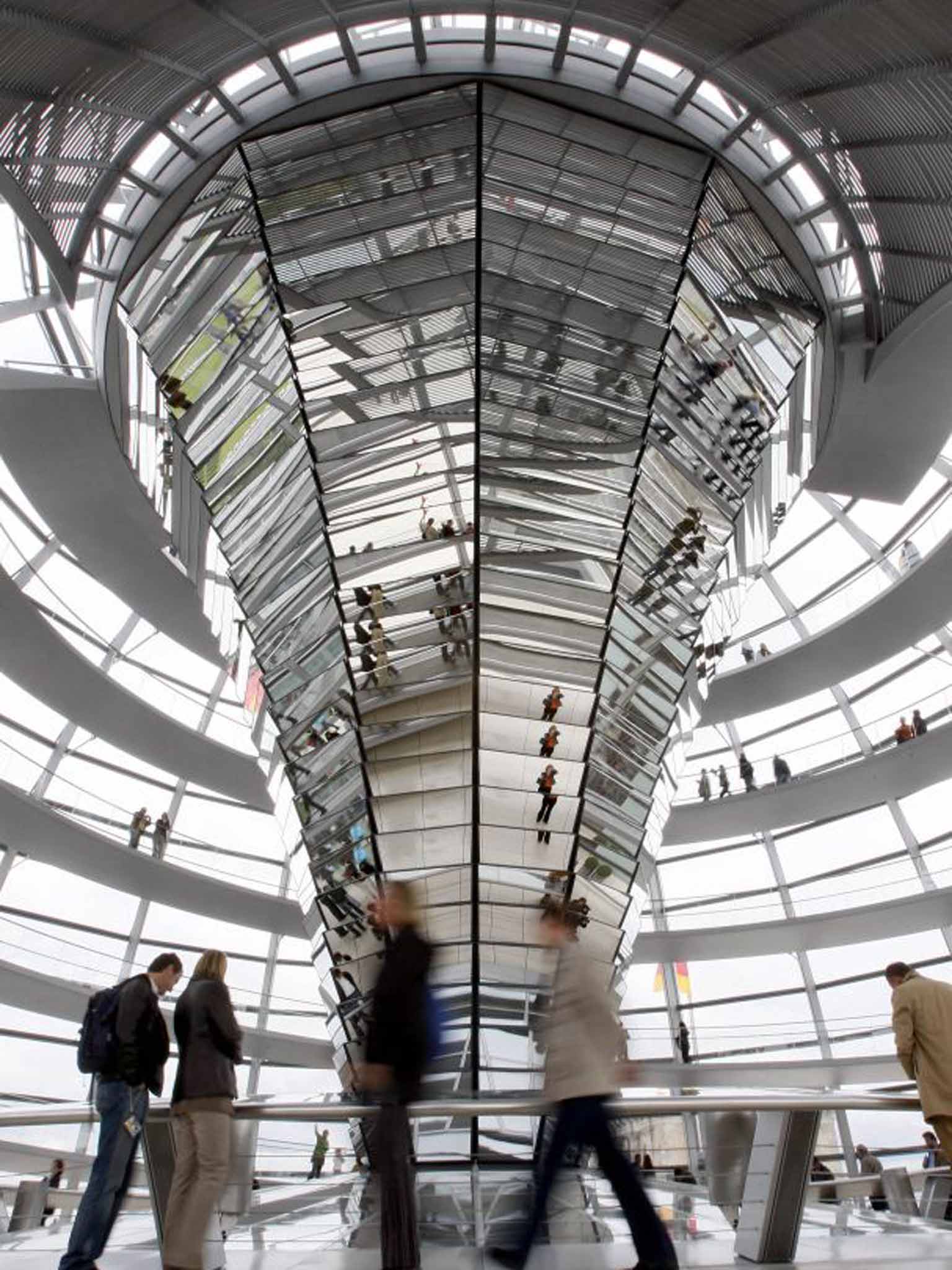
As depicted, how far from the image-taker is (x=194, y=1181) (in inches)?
206

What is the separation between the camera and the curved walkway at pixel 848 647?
23.6m

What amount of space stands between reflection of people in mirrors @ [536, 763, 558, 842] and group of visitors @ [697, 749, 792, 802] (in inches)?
441

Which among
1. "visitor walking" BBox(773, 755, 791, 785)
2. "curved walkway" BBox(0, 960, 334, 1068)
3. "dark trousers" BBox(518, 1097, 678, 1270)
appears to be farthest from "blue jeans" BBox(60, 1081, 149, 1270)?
"visitor walking" BBox(773, 755, 791, 785)

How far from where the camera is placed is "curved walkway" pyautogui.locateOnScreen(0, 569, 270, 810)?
22297mm

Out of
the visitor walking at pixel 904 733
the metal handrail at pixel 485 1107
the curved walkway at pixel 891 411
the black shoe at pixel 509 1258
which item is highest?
the curved walkway at pixel 891 411

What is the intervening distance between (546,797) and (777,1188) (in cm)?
1258

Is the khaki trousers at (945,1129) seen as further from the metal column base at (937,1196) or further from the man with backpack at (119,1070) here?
the man with backpack at (119,1070)

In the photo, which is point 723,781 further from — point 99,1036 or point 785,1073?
point 99,1036

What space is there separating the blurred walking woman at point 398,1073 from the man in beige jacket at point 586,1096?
1.52 ft

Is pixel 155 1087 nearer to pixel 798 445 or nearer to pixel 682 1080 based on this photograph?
pixel 798 445

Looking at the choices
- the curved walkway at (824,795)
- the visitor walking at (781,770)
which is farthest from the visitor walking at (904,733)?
the visitor walking at (781,770)

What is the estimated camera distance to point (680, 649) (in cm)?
2005

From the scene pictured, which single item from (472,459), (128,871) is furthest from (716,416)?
(128,871)

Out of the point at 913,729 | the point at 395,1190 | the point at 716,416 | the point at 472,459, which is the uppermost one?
the point at 913,729
